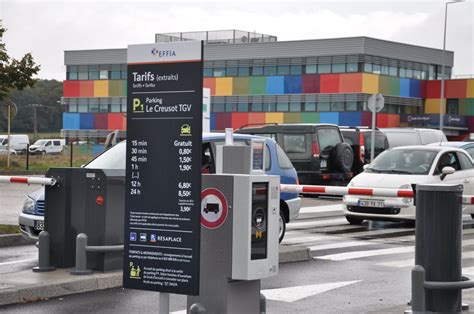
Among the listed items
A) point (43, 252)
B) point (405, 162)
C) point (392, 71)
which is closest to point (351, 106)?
point (392, 71)

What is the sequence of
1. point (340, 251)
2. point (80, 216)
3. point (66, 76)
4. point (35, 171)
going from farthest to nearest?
point (66, 76) → point (35, 171) → point (340, 251) → point (80, 216)

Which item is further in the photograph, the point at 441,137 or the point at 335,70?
the point at 335,70

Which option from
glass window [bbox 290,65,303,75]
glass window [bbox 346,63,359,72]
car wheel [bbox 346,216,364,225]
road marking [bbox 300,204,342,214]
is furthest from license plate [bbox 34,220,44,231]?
glass window [bbox 290,65,303,75]

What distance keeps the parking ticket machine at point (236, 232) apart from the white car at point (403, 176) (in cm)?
1057

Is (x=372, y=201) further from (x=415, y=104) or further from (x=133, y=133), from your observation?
(x=415, y=104)

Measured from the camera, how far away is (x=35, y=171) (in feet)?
124

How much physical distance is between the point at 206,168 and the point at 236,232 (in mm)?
6653

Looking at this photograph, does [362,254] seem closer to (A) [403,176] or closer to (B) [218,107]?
(A) [403,176]

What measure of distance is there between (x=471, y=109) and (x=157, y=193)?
230ft

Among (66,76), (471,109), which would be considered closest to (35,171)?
(471,109)

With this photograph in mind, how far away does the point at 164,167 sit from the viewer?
654 cm

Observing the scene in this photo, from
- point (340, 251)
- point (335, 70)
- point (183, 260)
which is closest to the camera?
point (183, 260)

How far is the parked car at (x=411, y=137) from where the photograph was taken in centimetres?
3706

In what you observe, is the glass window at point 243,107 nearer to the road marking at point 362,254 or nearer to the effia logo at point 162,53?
the road marking at point 362,254
